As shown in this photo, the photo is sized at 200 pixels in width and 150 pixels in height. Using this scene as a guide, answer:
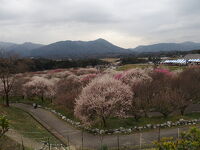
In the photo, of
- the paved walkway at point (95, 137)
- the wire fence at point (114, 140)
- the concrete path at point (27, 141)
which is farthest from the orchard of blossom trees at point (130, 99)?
the concrete path at point (27, 141)

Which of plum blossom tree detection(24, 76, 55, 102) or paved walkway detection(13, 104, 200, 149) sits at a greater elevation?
plum blossom tree detection(24, 76, 55, 102)

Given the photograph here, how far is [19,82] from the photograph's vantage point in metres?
46.4

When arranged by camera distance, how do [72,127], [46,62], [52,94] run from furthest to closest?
[46,62] → [52,94] → [72,127]

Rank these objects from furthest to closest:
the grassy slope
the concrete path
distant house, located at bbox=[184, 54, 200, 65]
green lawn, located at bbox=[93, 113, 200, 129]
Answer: distant house, located at bbox=[184, 54, 200, 65] < green lawn, located at bbox=[93, 113, 200, 129] < the concrete path < the grassy slope

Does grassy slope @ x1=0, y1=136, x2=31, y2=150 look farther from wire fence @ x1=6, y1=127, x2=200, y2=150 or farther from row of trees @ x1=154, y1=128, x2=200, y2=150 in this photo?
row of trees @ x1=154, y1=128, x2=200, y2=150

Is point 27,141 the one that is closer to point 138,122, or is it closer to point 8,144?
point 8,144

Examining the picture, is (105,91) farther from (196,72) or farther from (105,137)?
(196,72)


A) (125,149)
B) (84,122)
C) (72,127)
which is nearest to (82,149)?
(125,149)

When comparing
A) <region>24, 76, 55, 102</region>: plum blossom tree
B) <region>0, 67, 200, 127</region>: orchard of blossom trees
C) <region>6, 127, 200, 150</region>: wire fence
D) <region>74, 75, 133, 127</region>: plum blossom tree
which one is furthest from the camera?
<region>24, 76, 55, 102</region>: plum blossom tree

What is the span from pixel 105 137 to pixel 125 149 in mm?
4015

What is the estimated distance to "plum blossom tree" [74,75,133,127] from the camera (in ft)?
70.6

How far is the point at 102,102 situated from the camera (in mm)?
21406

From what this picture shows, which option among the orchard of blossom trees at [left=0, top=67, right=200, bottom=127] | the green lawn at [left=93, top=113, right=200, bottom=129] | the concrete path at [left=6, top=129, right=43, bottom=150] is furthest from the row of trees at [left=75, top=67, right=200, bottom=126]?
the concrete path at [left=6, top=129, right=43, bottom=150]

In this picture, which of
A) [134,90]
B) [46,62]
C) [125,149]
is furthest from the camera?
[46,62]
